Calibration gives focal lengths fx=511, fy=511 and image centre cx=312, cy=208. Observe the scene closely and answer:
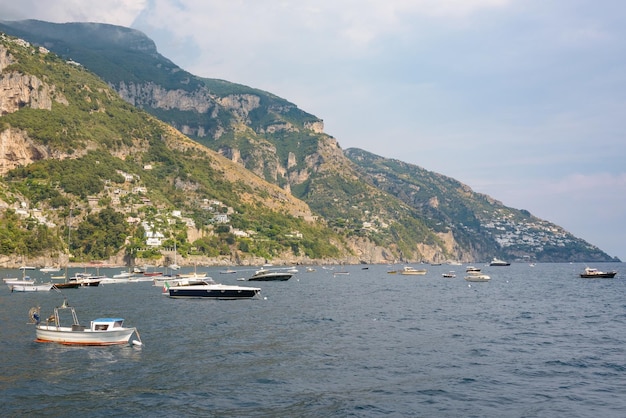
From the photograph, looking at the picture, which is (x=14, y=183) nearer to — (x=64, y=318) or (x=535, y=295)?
(x=64, y=318)

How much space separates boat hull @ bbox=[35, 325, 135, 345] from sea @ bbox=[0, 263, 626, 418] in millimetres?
1049

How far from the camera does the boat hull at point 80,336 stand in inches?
1638

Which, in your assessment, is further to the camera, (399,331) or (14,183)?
(14,183)

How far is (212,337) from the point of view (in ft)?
149

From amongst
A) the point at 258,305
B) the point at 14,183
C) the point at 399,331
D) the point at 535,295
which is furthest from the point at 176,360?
the point at 14,183

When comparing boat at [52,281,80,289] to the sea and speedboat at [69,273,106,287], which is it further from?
the sea

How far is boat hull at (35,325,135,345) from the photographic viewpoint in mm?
41594

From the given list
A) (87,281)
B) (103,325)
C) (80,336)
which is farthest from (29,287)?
(103,325)

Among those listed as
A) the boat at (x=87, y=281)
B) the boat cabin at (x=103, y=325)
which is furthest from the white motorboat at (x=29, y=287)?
the boat cabin at (x=103, y=325)

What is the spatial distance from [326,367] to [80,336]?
842 inches

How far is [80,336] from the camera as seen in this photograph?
137ft

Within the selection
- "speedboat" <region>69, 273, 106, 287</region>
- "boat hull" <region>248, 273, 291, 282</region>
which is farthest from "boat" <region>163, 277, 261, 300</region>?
"boat hull" <region>248, 273, 291, 282</region>

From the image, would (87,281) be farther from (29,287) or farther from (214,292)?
(214,292)

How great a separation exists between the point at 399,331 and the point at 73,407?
31732 millimetres
